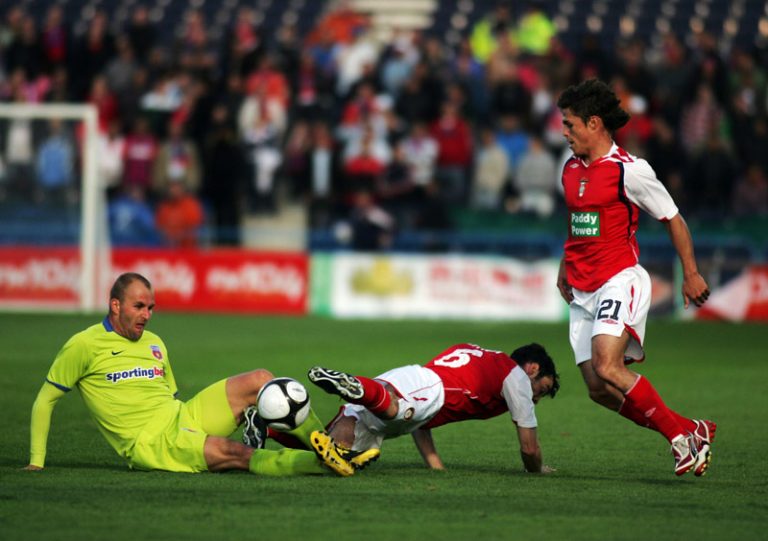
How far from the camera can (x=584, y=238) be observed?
8.06m

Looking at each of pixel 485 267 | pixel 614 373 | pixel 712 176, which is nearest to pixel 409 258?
pixel 485 267

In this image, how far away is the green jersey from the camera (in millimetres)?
7824

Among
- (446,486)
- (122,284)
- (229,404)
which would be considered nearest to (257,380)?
(229,404)

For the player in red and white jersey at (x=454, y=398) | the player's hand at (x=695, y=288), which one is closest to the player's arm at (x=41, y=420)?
the player in red and white jersey at (x=454, y=398)

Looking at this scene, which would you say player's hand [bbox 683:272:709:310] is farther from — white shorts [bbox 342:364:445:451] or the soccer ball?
the soccer ball

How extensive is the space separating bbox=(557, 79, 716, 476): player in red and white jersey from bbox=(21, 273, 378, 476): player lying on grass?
1.50m

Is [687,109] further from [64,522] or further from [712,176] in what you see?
[64,522]

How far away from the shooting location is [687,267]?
769 centimetres

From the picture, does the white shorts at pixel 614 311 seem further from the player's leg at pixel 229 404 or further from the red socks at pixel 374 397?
the player's leg at pixel 229 404

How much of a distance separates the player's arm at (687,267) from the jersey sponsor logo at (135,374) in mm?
3077

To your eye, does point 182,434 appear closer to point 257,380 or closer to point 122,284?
point 257,380

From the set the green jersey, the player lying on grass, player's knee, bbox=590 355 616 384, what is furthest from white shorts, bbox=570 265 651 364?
the green jersey

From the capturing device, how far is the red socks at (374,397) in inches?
295

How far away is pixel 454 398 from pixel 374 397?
2.42 feet
